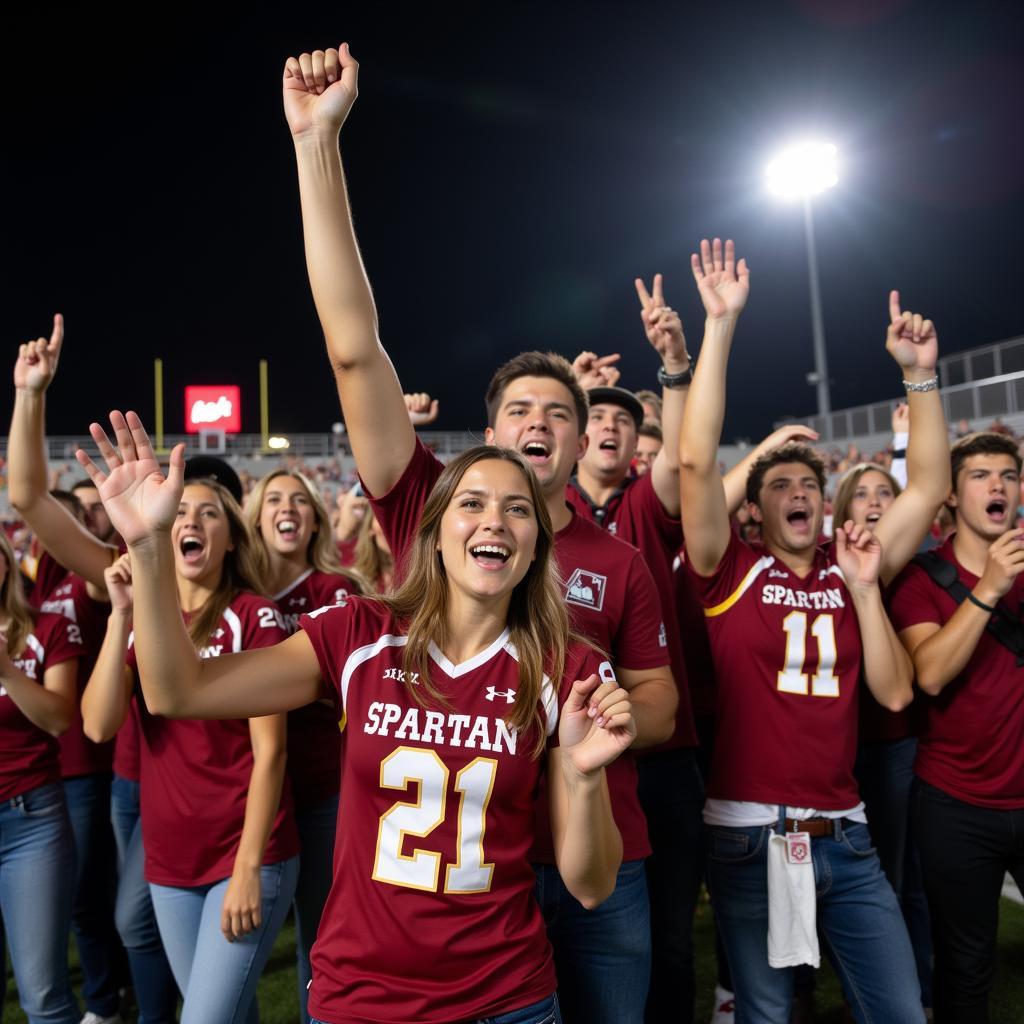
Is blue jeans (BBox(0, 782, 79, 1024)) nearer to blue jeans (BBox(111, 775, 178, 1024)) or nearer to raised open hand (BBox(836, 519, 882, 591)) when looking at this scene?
blue jeans (BBox(111, 775, 178, 1024))

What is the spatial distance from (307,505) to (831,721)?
91.2 inches

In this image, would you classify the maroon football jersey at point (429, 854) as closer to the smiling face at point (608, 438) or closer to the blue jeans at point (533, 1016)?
the blue jeans at point (533, 1016)

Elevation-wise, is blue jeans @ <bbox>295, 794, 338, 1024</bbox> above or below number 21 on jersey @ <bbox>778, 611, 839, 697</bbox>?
below

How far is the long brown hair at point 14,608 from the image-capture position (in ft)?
10.1

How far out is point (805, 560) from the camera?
9.92 feet

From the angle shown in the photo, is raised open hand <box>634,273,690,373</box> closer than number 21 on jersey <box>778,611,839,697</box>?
No

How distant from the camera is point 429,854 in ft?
5.61

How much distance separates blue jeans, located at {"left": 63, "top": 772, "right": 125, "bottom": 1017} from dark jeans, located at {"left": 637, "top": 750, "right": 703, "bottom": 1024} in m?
2.30

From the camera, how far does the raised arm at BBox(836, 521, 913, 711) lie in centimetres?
279

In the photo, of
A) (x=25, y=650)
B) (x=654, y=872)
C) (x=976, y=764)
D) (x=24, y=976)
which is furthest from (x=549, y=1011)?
(x=25, y=650)

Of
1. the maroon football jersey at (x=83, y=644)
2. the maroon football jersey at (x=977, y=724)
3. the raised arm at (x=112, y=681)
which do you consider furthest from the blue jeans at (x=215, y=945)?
the maroon football jersey at (x=977, y=724)

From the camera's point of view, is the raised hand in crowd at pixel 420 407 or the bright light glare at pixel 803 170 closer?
the raised hand in crowd at pixel 420 407

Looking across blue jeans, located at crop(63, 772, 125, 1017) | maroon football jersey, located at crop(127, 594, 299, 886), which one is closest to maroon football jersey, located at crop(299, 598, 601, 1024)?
maroon football jersey, located at crop(127, 594, 299, 886)

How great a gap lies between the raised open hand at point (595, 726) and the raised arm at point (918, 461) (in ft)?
5.91
